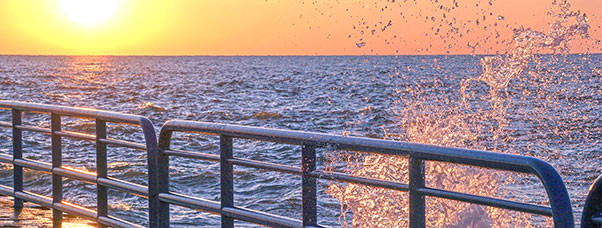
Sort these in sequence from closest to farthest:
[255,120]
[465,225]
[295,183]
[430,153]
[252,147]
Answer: [430,153]
[465,225]
[295,183]
[252,147]
[255,120]

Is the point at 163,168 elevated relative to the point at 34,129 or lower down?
lower down

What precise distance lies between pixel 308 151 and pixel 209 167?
1461 centimetres

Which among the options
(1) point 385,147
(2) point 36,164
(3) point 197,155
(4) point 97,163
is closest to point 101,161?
(4) point 97,163

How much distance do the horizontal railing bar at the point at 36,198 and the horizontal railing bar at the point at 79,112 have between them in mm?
737

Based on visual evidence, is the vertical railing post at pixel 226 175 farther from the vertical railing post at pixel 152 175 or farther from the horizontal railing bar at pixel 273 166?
the vertical railing post at pixel 152 175

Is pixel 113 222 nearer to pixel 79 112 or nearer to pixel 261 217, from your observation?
pixel 79 112

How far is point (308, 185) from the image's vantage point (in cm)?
386

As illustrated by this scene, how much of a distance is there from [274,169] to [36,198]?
3.37m

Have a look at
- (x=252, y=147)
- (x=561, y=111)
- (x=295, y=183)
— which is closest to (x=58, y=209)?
(x=295, y=183)

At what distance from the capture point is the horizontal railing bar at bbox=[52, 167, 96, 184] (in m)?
5.63

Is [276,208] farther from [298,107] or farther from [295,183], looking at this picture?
[298,107]

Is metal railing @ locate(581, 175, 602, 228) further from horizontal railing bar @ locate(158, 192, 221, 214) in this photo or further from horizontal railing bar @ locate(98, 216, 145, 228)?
horizontal railing bar @ locate(98, 216, 145, 228)

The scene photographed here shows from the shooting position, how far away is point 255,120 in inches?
1446

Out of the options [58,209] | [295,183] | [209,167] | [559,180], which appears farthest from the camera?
[209,167]
